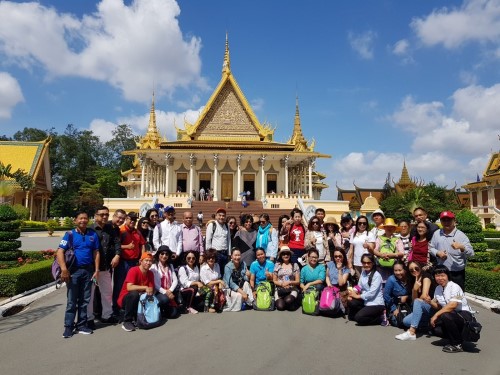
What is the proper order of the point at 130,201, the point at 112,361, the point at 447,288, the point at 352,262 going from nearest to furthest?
the point at 112,361 < the point at 447,288 < the point at 352,262 < the point at 130,201

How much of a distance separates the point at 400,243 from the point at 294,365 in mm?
2710

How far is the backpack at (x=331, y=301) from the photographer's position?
559cm

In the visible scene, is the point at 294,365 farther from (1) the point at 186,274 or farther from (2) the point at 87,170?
(2) the point at 87,170

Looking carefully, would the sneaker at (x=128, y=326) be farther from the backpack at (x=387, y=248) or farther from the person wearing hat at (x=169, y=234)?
the backpack at (x=387, y=248)

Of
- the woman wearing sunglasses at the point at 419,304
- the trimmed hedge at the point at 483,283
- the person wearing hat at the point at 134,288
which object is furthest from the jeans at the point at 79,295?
the trimmed hedge at the point at 483,283

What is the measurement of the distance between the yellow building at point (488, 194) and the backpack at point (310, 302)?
32461mm

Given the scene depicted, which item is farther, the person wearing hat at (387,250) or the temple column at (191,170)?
the temple column at (191,170)

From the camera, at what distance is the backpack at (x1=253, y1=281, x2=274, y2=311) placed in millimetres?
6043

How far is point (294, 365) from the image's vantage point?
3.85m

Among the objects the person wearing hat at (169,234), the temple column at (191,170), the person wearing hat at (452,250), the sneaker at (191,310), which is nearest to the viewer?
the person wearing hat at (452,250)

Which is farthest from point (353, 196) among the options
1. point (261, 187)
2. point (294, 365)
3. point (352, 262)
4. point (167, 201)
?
point (294, 365)

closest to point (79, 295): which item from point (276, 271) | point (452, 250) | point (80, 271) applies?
point (80, 271)

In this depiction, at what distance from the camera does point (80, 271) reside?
4.82 m

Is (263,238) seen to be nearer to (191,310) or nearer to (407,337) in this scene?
(191,310)
